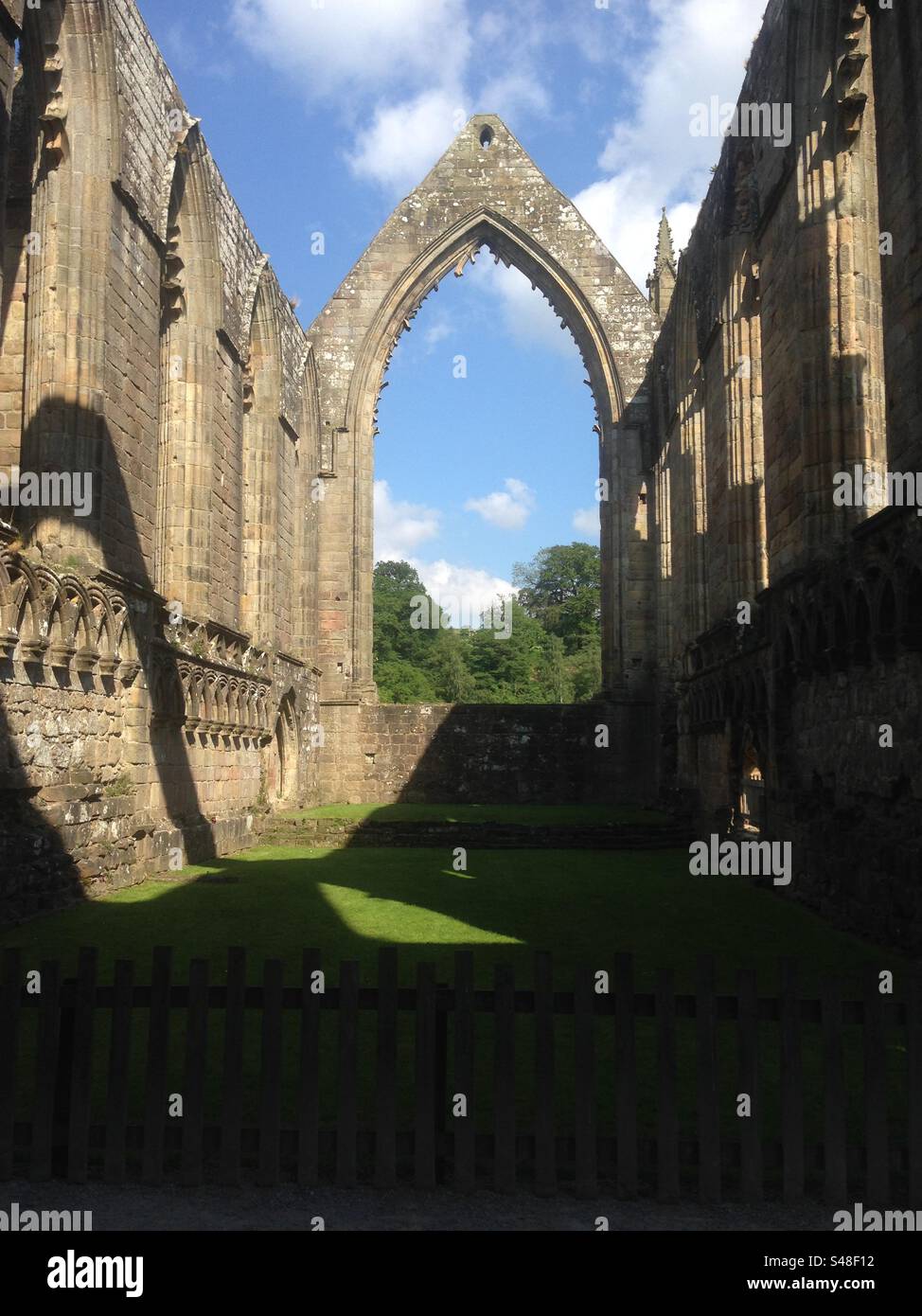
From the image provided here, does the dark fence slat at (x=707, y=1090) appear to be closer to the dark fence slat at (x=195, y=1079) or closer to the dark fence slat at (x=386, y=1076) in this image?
the dark fence slat at (x=386, y=1076)

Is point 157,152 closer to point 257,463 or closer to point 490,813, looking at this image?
point 257,463

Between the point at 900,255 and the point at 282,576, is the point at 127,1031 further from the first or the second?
the point at 282,576

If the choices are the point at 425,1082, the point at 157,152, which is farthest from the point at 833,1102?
the point at 157,152

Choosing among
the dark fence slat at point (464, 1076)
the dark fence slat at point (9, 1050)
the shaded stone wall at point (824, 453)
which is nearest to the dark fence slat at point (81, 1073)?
the dark fence slat at point (9, 1050)

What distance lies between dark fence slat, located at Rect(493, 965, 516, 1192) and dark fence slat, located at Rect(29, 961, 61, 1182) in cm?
138

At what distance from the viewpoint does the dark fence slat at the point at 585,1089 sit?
316cm

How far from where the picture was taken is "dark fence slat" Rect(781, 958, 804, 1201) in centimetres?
311

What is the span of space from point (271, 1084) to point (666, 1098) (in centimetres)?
121

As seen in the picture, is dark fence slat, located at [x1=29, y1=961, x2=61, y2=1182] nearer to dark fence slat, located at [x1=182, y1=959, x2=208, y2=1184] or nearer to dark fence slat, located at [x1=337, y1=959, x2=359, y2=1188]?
dark fence slat, located at [x1=182, y1=959, x2=208, y2=1184]

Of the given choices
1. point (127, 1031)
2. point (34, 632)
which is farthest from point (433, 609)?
point (127, 1031)

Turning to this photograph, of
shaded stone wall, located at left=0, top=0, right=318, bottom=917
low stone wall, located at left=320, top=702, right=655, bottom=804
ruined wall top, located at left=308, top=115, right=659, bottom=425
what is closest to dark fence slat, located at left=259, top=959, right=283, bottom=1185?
shaded stone wall, located at left=0, top=0, right=318, bottom=917

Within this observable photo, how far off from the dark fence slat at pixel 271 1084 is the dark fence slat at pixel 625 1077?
105 cm

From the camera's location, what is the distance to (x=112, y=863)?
941cm
